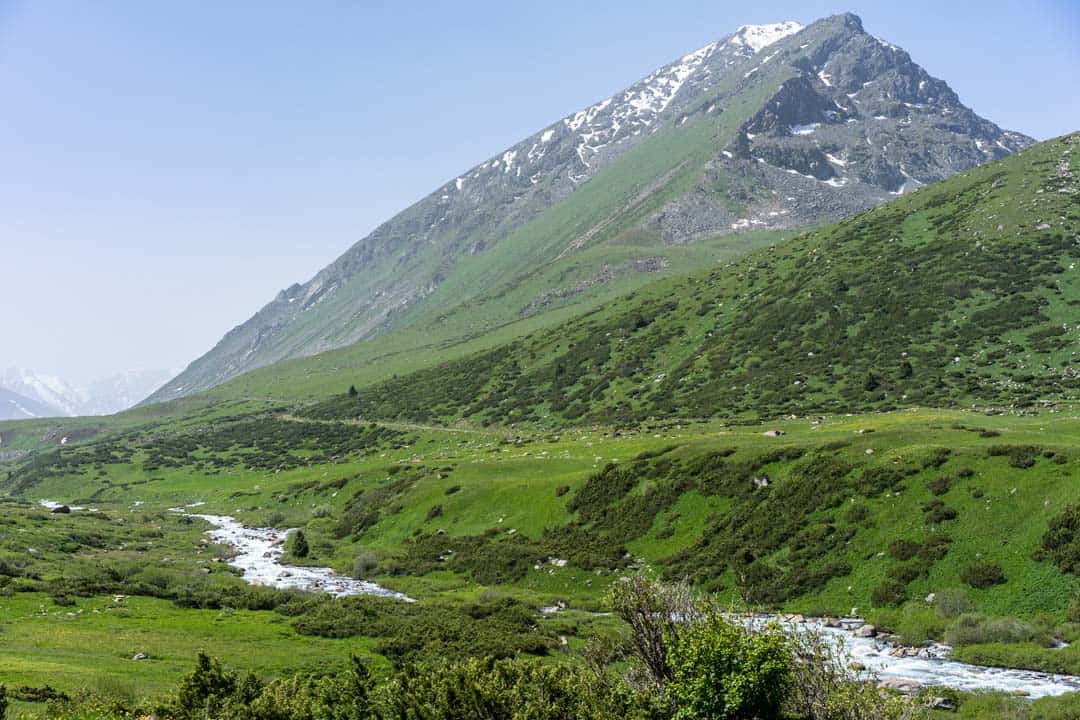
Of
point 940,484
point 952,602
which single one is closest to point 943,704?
point 952,602

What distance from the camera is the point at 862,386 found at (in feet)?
298

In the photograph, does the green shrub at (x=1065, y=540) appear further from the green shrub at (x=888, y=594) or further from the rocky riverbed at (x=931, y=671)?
the rocky riverbed at (x=931, y=671)

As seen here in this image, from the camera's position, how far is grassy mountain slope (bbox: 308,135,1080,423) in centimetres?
8881

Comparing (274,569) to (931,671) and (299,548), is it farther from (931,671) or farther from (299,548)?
(931,671)

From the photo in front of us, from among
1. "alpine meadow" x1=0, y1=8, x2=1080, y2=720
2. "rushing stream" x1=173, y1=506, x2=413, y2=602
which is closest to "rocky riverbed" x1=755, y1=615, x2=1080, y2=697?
"alpine meadow" x1=0, y1=8, x2=1080, y2=720

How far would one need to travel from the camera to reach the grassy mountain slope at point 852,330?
8881 cm

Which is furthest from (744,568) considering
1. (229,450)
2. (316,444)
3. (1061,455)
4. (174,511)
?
(229,450)

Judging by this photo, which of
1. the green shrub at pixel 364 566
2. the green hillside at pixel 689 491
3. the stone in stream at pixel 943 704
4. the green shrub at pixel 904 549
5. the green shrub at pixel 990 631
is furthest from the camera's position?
the green shrub at pixel 364 566

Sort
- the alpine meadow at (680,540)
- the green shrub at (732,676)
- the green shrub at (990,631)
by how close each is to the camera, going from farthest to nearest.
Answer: the green shrub at (990,631) < the alpine meadow at (680,540) < the green shrub at (732,676)

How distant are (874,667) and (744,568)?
14716 mm

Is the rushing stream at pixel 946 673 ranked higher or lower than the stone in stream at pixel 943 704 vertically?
lower

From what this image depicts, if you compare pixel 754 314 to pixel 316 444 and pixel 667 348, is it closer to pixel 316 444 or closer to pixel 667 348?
pixel 667 348

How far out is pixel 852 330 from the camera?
10975 cm

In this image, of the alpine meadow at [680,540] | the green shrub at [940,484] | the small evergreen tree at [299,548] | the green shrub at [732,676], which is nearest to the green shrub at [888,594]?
the alpine meadow at [680,540]
